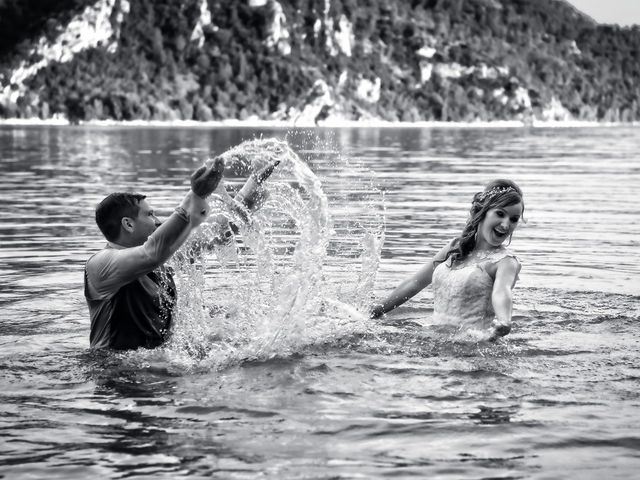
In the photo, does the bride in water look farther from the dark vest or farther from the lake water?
the dark vest

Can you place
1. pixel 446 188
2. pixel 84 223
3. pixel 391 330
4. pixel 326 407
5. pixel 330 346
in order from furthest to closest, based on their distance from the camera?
pixel 446 188
pixel 84 223
pixel 391 330
pixel 330 346
pixel 326 407

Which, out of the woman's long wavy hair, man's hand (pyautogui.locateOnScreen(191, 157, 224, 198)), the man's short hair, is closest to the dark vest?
the man's short hair

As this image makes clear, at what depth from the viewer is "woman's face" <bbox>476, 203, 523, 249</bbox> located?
26.8 ft

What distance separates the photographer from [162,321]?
8.46 meters

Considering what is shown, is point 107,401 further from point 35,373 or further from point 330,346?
point 330,346

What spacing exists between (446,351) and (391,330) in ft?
3.75

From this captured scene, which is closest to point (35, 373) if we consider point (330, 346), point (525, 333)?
point (330, 346)

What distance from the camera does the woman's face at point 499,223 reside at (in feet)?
26.8

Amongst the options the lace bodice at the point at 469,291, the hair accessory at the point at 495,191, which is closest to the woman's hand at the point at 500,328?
the lace bodice at the point at 469,291

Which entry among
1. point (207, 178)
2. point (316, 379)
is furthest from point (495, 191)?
point (207, 178)

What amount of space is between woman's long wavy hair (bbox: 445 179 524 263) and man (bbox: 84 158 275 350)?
1.72 metres

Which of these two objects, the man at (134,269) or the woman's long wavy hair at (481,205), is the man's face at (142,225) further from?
the woman's long wavy hair at (481,205)

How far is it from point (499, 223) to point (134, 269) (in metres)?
2.90

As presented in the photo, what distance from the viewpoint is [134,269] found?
7.45 metres
